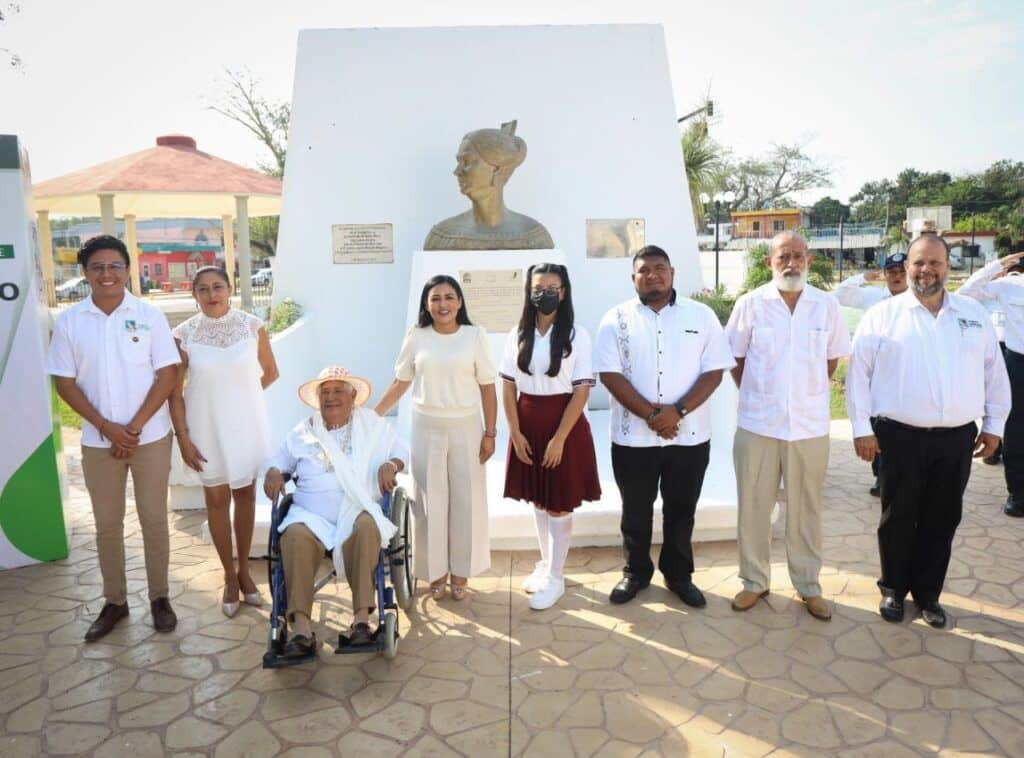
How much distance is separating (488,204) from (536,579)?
9.80 ft

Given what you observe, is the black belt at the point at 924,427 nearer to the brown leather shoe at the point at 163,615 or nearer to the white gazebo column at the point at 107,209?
the brown leather shoe at the point at 163,615

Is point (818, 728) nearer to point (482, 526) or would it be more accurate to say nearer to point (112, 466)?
point (482, 526)

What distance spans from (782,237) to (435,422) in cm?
160

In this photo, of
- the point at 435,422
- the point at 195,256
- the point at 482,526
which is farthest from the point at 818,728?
the point at 195,256

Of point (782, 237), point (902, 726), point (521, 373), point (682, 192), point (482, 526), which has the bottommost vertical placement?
point (902, 726)

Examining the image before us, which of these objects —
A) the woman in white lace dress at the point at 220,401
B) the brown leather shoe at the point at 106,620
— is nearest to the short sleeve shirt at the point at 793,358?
the woman in white lace dress at the point at 220,401

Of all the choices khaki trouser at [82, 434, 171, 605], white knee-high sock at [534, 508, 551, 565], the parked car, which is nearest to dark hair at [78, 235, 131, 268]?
khaki trouser at [82, 434, 171, 605]

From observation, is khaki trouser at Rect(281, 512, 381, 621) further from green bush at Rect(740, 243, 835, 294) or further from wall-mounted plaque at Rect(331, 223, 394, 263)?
green bush at Rect(740, 243, 835, 294)

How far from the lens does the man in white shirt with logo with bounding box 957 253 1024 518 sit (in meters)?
4.37

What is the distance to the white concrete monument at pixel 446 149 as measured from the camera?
663cm

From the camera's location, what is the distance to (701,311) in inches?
119

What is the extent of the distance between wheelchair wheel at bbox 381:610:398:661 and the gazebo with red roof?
32.8 ft

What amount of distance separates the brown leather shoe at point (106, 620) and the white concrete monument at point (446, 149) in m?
3.57

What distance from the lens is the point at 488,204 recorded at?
5.42m
